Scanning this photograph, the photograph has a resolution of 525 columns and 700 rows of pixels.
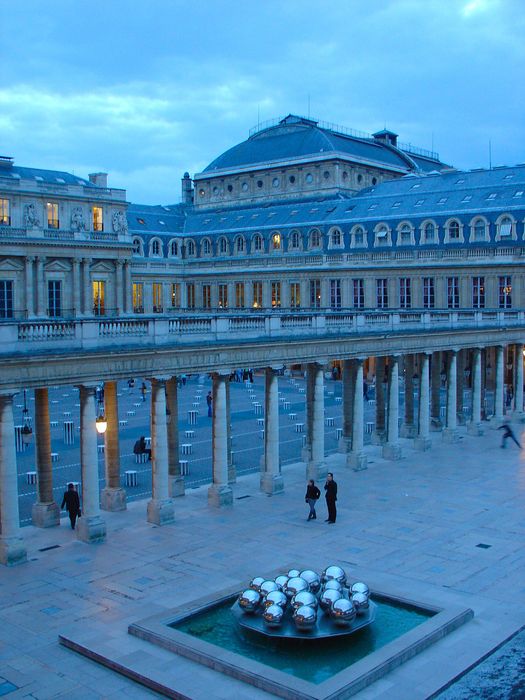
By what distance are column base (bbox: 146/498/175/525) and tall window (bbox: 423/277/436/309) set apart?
51.5 m

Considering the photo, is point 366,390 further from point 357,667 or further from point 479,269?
point 357,667

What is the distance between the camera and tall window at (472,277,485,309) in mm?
72625

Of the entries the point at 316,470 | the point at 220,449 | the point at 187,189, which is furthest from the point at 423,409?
the point at 187,189

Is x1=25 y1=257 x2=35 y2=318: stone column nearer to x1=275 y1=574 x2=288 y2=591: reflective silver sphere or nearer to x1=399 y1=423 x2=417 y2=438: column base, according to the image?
x1=399 y1=423 x2=417 y2=438: column base

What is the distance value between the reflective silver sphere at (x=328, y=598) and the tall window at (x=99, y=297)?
227ft

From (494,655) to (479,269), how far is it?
5751 centimetres

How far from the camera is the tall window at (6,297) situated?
7725 centimetres

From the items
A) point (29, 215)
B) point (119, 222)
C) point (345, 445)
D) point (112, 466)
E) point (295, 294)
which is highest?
point (119, 222)

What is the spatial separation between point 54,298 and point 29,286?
329cm

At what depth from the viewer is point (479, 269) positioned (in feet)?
238

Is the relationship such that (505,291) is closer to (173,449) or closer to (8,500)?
(173,449)

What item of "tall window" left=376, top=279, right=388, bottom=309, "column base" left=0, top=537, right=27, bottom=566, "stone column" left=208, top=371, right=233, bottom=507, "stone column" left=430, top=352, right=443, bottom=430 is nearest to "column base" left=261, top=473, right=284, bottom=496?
"stone column" left=208, top=371, right=233, bottom=507

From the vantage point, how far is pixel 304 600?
18.6m

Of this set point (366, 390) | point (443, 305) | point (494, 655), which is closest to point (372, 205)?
point (443, 305)
